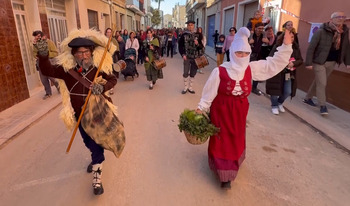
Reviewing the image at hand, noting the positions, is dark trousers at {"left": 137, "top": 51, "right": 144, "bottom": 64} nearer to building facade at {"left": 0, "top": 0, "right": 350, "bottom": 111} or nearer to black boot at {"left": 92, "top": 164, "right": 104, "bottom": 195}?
building facade at {"left": 0, "top": 0, "right": 350, "bottom": 111}

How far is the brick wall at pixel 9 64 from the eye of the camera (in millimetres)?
5449

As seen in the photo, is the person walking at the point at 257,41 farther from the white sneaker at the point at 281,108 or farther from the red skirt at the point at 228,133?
the red skirt at the point at 228,133

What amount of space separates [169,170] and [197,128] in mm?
Answer: 919

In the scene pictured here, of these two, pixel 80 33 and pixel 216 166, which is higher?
pixel 80 33

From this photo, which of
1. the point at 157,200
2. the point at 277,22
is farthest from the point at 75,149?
the point at 277,22

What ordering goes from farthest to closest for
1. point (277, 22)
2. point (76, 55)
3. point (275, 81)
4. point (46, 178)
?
point (277, 22) → point (275, 81) → point (46, 178) → point (76, 55)

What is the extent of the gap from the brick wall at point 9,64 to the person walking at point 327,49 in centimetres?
682

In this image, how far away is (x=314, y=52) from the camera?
205 inches

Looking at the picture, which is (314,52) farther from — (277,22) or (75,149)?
(75,149)

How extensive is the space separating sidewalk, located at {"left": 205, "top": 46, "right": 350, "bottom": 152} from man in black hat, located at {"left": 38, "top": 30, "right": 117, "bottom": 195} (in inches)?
153

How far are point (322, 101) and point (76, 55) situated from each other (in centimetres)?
507

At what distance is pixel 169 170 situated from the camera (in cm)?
325

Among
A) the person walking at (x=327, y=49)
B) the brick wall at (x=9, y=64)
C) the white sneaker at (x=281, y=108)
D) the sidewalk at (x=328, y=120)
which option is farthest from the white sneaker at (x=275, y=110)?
the brick wall at (x=9, y=64)

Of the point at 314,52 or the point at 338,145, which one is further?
the point at 314,52
